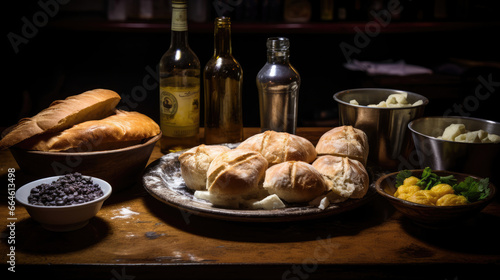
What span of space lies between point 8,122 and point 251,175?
90.3 inches

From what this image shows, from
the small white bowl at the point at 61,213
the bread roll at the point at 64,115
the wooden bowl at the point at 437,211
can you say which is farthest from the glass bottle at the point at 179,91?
the wooden bowl at the point at 437,211

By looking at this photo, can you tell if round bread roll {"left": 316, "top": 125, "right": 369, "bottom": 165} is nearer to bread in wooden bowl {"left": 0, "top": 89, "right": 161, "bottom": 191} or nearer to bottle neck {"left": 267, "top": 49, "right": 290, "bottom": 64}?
bottle neck {"left": 267, "top": 49, "right": 290, "bottom": 64}

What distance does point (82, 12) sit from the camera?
3.21 m

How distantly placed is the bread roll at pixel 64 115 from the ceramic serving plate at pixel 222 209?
0.24 meters

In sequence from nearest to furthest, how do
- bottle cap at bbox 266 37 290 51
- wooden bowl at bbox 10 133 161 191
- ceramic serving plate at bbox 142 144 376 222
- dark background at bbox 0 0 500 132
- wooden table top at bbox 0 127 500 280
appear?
wooden table top at bbox 0 127 500 280 → ceramic serving plate at bbox 142 144 376 222 → wooden bowl at bbox 10 133 161 191 → bottle cap at bbox 266 37 290 51 → dark background at bbox 0 0 500 132

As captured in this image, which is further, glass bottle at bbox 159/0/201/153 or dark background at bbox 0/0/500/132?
dark background at bbox 0/0/500/132

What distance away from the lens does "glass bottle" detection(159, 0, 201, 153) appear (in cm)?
154

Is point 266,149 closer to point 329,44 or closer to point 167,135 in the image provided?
point 167,135

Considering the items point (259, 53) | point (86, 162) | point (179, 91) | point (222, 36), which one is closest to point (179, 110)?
point (179, 91)

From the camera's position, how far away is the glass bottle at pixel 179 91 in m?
1.54

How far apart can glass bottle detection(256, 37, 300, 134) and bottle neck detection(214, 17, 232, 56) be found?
14 cm

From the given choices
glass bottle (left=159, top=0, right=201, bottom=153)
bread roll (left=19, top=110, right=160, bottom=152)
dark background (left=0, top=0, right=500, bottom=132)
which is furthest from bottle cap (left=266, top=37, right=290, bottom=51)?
dark background (left=0, top=0, right=500, bottom=132)

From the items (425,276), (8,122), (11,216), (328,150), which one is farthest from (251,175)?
(8,122)

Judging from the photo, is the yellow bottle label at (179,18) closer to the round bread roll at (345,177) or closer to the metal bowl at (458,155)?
the round bread roll at (345,177)
